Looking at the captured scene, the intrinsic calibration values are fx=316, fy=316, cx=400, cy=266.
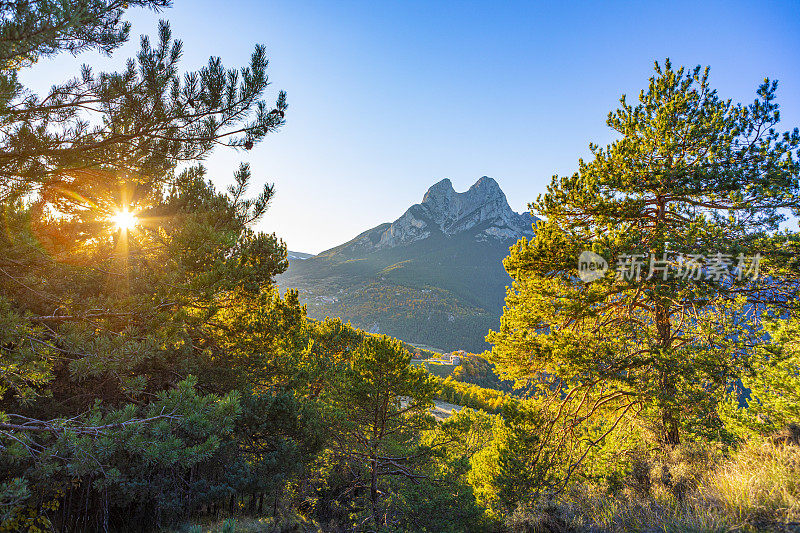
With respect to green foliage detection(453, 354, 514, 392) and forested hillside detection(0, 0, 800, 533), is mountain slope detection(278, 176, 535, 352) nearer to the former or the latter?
green foliage detection(453, 354, 514, 392)

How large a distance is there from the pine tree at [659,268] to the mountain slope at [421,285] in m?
79.0

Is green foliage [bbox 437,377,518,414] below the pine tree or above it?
below

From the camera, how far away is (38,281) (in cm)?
526

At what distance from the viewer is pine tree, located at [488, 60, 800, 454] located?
21.7ft

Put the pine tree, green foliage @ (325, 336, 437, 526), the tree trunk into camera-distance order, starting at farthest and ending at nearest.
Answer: green foliage @ (325, 336, 437, 526) < the tree trunk < the pine tree

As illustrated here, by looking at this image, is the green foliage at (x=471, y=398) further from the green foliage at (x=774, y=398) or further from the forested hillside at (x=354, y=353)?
the forested hillside at (x=354, y=353)

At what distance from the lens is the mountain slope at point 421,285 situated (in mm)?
104375

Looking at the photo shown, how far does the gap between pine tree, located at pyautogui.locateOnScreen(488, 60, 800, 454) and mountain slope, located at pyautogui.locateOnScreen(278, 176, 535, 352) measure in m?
79.0

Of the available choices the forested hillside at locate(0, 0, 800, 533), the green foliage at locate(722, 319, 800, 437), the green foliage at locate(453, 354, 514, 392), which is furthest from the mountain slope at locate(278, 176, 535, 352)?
the forested hillside at locate(0, 0, 800, 533)

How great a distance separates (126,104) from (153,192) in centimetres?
291

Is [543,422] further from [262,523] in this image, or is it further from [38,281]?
[38,281]

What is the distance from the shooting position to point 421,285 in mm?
128750

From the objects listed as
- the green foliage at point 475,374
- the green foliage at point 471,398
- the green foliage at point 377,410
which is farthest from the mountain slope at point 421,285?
the green foliage at point 377,410

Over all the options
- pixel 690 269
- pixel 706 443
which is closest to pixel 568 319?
pixel 690 269
